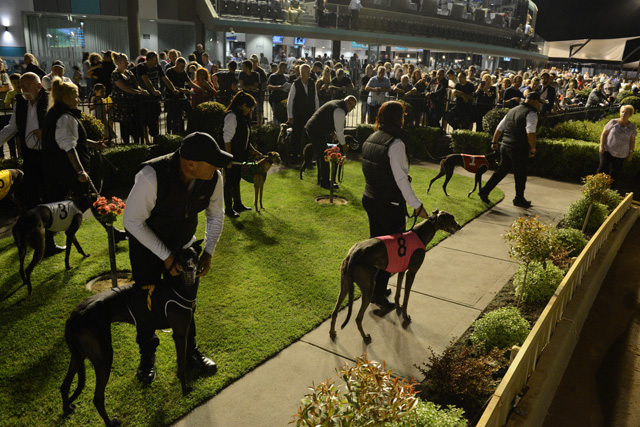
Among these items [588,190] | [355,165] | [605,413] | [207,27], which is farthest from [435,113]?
[207,27]

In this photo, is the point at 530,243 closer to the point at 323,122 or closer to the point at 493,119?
the point at 323,122

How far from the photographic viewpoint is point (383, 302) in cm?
542

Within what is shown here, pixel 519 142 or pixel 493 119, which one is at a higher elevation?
pixel 493 119

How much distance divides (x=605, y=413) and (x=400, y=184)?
2761 mm

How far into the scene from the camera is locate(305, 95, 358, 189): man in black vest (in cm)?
895

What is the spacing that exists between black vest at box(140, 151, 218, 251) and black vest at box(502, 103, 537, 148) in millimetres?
7136

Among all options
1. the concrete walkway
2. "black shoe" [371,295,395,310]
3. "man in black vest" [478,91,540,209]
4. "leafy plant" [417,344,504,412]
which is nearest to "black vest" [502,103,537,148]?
"man in black vest" [478,91,540,209]

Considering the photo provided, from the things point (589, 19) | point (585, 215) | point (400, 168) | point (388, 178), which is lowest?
point (585, 215)

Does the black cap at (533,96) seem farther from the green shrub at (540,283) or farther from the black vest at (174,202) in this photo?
the black vest at (174,202)

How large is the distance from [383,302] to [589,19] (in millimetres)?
25044

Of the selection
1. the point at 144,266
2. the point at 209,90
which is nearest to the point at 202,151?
the point at 144,266

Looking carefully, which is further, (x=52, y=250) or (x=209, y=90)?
(x=209, y=90)

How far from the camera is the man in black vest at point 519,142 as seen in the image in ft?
28.4

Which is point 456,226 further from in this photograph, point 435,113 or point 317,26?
point 317,26
